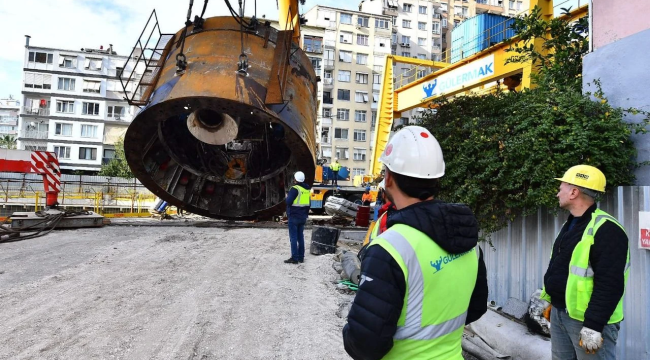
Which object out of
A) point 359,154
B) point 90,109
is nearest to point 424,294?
point 359,154

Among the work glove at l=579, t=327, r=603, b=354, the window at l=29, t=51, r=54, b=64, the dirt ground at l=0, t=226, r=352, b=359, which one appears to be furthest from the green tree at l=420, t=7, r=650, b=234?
the window at l=29, t=51, r=54, b=64

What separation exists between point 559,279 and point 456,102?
10.6ft

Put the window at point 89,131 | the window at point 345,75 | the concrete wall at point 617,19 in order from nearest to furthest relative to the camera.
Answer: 1. the concrete wall at point 617,19
2. the window at point 89,131
3. the window at point 345,75

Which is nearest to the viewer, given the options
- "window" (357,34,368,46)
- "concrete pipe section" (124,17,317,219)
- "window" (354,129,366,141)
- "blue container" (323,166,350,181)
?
"concrete pipe section" (124,17,317,219)

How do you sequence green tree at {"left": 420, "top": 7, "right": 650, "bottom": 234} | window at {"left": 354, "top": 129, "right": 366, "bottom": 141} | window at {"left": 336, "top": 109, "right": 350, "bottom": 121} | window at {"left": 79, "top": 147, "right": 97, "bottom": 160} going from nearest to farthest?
green tree at {"left": 420, "top": 7, "right": 650, "bottom": 234} < window at {"left": 79, "top": 147, "right": 97, "bottom": 160} < window at {"left": 336, "top": 109, "right": 350, "bottom": 121} < window at {"left": 354, "top": 129, "right": 366, "bottom": 141}

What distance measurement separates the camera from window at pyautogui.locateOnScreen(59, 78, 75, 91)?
46.9 metres

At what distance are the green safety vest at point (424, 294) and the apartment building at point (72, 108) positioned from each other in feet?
159

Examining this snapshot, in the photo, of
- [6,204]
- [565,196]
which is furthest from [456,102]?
[6,204]

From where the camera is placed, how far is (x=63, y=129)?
45938 millimetres

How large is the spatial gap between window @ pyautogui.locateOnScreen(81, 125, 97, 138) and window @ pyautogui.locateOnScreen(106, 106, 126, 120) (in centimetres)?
201

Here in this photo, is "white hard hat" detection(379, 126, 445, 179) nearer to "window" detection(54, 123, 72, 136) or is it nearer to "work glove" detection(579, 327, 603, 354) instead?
"work glove" detection(579, 327, 603, 354)

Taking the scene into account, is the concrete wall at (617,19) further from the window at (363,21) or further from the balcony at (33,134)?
the balcony at (33,134)

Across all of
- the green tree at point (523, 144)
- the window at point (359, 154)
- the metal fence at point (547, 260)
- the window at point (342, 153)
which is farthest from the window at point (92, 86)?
the metal fence at point (547, 260)

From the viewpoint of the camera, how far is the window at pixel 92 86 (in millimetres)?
46875
